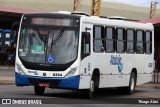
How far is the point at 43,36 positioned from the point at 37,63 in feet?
3.17

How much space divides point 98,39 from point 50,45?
2163 mm

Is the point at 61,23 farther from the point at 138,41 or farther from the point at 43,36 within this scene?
the point at 138,41

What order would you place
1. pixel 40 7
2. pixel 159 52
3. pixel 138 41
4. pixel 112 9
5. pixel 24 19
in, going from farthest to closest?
pixel 112 9, pixel 40 7, pixel 159 52, pixel 138 41, pixel 24 19

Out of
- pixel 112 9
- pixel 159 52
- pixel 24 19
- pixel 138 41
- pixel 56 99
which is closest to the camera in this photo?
pixel 56 99

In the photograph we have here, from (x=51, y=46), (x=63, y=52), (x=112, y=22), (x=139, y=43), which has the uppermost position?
(x=112, y=22)

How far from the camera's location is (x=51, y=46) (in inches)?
771

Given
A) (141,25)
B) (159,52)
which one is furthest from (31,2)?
(141,25)

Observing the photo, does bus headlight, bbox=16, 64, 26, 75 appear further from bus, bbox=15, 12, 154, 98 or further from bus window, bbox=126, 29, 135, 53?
bus window, bbox=126, 29, 135, 53

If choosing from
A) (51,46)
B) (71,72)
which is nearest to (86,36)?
(51,46)

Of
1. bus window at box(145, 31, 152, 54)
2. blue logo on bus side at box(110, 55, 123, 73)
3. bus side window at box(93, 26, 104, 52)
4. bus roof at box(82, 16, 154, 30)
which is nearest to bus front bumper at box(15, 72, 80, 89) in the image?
bus side window at box(93, 26, 104, 52)

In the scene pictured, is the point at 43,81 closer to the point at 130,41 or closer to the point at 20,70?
the point at 20,70

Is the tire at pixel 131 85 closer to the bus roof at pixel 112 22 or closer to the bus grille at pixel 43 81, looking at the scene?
the bus roof at pixel 112 22

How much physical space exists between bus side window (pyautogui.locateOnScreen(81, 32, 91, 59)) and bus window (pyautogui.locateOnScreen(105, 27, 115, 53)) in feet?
5.93

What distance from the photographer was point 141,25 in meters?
25.2
